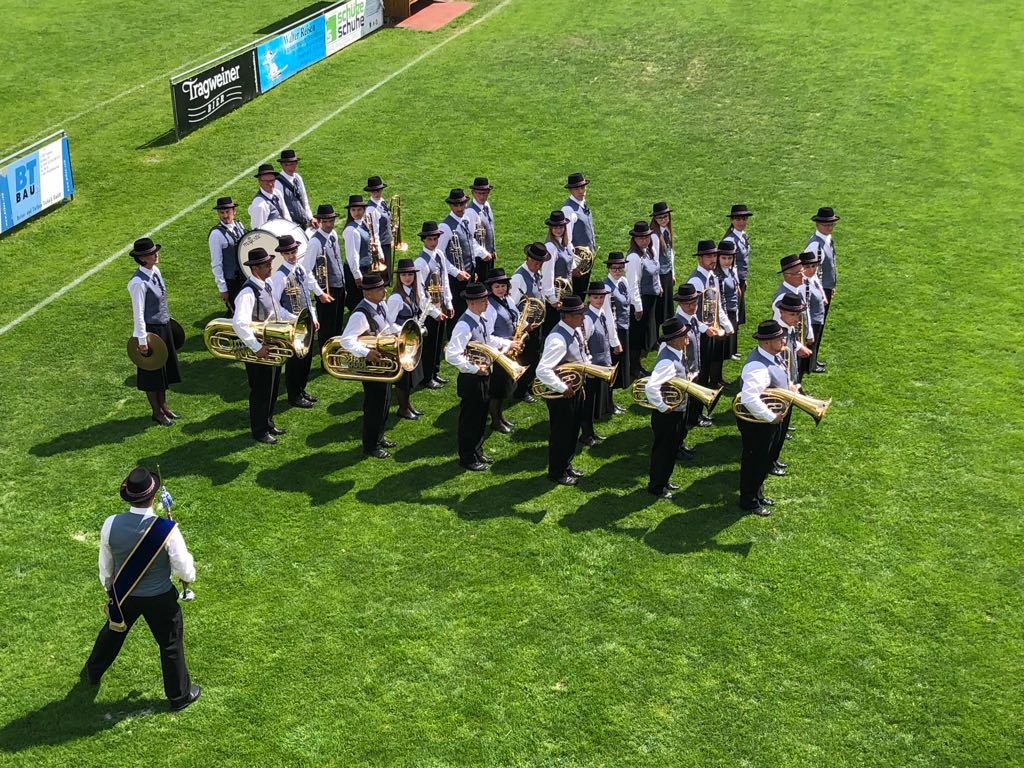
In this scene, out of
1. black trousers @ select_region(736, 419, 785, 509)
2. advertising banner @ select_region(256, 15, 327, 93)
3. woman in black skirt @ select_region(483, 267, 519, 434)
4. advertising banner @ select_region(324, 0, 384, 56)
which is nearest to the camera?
black trousers @ select_region(736, 419, 785, 509)

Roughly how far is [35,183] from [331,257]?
8179 millimetres

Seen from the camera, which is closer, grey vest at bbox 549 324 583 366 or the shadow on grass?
grey vest at bbox 549 324 583 366

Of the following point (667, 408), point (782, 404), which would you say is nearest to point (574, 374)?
point (667, 408)

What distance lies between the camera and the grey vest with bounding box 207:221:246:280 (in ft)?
48.0

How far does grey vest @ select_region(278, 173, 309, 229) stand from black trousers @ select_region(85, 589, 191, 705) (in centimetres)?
869

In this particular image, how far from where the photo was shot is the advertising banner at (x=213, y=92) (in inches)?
904

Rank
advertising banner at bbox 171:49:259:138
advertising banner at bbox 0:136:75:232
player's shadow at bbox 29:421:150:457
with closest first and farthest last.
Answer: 1. player's shadow at bbox 29:421:150:457
2. advertising banner at bbox 0:136:75:232
3. advertising banner at bbox 171:49:259:138

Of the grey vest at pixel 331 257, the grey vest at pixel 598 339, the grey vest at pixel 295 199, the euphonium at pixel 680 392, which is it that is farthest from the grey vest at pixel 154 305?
the euphonium at pixel 680 392

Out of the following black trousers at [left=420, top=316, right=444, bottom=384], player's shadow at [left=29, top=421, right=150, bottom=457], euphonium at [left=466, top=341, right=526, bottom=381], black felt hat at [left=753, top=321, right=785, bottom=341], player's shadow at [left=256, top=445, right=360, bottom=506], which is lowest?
player's shadow at [left=29, top=421, right=150, bottom=457]

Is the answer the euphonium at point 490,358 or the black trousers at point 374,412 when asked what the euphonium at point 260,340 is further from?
the euphonium at point 490,358

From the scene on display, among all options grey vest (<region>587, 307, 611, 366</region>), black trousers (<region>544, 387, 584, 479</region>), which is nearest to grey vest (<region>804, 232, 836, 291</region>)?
grey vest (<region>587, 307, 611, 366</region>)

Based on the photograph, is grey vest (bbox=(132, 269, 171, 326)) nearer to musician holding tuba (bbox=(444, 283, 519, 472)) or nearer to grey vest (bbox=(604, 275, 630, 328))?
musician holding tuba (bbox=(444, 283, 519, 472))

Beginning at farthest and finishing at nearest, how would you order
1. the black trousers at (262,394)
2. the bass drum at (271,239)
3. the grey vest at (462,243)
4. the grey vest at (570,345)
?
the grey vest at (462,243) < the bass drum at (271,239) < the black trousers at (262,394) < the grey vest at (570,345)

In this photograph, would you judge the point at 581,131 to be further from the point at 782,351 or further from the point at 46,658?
the point at 46,658
